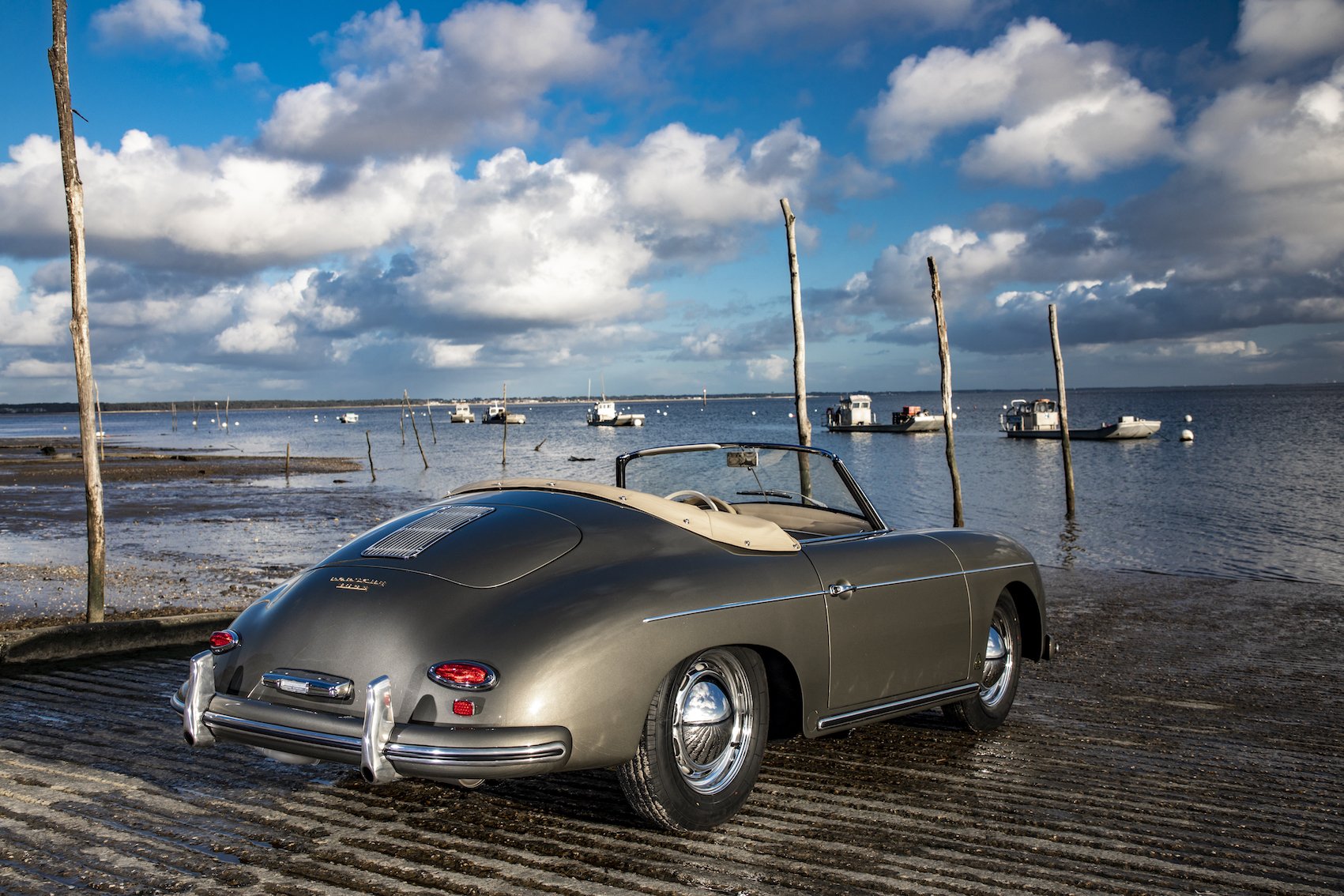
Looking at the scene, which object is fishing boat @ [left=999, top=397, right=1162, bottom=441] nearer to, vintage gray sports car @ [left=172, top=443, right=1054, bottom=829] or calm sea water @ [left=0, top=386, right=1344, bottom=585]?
calm sea water @ [left=0, top=386, right=1344, bottom=585]

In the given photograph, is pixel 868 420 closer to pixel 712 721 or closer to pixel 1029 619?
pixel 1029 619

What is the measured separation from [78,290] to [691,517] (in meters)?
7.13

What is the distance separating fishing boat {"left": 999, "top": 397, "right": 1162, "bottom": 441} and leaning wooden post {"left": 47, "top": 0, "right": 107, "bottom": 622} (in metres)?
66.3

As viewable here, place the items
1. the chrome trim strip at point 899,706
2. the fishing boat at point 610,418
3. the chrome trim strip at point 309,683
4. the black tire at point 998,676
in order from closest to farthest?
1. the chrome trim strip at point 309,683
2. the chrome trim strip at point 899,706
3. the black tire at point 998,676
4. the fishing boat at point 610,418

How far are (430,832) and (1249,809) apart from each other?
11.3ft

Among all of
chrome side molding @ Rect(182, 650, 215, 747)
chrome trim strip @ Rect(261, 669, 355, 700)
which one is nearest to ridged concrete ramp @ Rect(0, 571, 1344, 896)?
chrome side molding @ Rect(182, 650, 215, 747)

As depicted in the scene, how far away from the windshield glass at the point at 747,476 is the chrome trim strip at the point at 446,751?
7.36 ft

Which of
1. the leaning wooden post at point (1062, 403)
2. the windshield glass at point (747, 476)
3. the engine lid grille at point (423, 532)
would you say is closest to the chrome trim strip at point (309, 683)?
the engine lid grille at point (423, 532)

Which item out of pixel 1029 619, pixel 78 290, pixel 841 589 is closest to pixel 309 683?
pixel 841 589

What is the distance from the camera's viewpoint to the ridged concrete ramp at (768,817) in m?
3.47

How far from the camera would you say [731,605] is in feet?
13.0

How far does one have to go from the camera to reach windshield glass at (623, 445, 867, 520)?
552cm

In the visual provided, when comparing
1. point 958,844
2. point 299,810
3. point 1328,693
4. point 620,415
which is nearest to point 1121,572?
point 1328,693

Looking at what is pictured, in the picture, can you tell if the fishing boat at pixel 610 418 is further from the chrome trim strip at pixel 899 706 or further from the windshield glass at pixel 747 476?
the chrome trim strip at pixel 899 706
